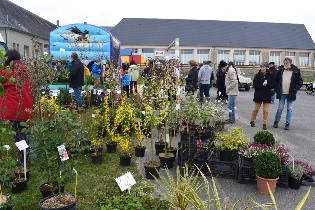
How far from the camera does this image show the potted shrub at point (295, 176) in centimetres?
440

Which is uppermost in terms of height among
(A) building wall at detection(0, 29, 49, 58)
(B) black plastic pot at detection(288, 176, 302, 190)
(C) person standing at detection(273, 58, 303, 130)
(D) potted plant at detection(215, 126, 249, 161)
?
(A) building wall at detection(0, 29, 49, 58)

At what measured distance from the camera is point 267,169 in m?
4.19

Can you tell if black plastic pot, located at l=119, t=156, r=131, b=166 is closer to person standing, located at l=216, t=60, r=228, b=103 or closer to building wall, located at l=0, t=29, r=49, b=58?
person standing, located at l=216, t=60, r=228, b=103

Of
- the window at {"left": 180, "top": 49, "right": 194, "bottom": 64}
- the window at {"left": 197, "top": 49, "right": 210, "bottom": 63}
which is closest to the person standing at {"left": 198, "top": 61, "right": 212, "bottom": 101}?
the window at {"left": 180, "top": 49, "right": 194, "bottom": 64}

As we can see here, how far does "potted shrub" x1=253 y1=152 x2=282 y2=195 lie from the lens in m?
4.17

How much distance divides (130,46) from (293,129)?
33.9 m

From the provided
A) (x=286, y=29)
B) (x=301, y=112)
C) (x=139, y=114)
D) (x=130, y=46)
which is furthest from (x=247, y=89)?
(x=286, y=29)

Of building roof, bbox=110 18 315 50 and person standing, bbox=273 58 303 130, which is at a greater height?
building roof, bbox=110 18 315 50

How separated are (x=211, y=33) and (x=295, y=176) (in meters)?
40.5

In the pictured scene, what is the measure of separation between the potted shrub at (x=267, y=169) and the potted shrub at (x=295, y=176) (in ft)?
1.08

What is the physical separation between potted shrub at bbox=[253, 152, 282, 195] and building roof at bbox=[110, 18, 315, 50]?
37.5 metres

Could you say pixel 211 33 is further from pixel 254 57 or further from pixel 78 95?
pixel 78 95

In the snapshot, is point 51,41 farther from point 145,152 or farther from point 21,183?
point 21,183

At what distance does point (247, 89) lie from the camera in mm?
20781
